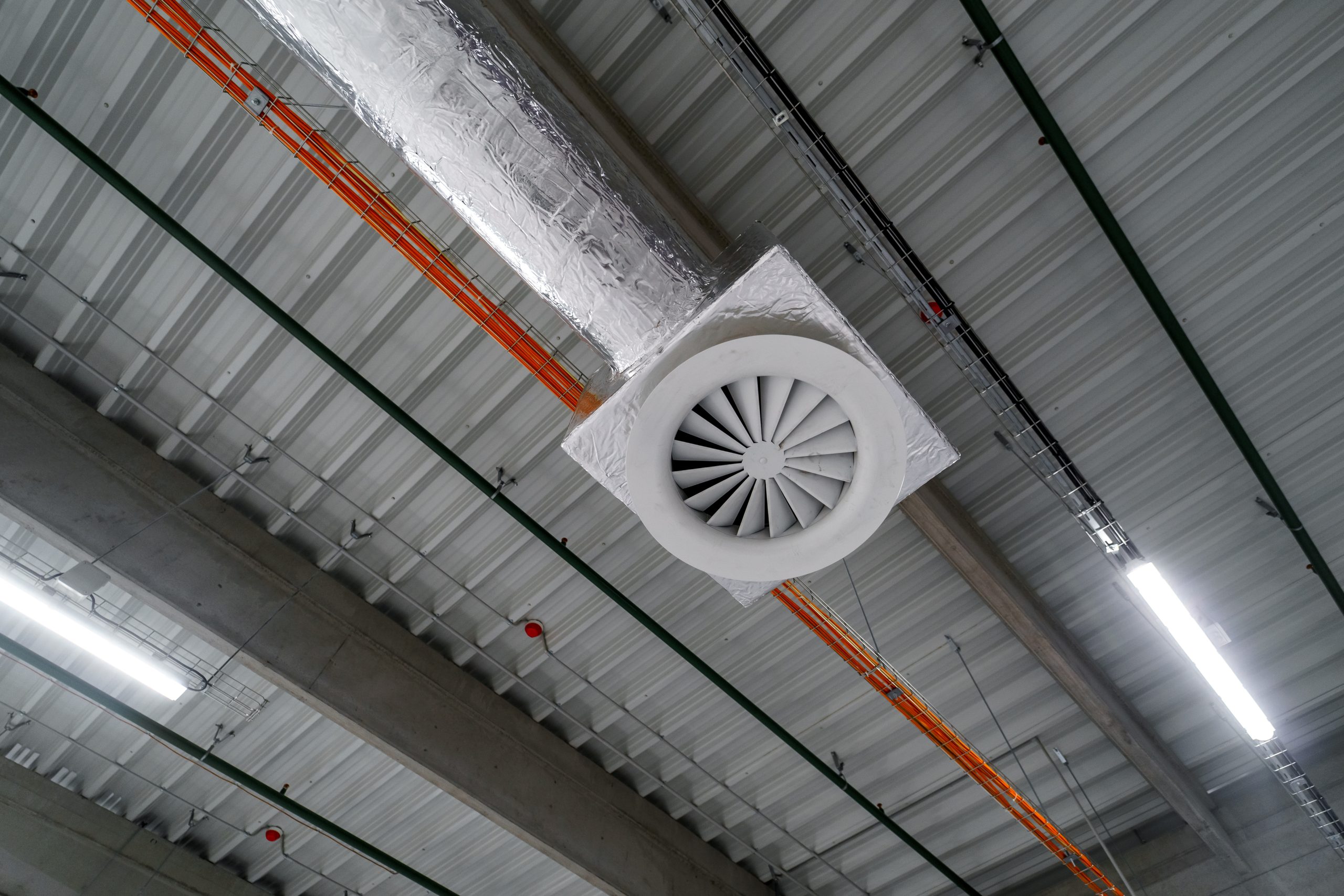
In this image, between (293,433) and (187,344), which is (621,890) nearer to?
(293,433)

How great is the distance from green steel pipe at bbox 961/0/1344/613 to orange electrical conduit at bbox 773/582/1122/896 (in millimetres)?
3062

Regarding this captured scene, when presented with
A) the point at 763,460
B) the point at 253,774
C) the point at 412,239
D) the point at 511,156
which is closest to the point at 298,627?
the point at 253,774

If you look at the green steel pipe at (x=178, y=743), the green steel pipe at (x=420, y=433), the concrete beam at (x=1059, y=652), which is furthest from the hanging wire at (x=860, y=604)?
the green steel pipe at (x=178, y=743)

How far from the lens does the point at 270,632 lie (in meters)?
5.73

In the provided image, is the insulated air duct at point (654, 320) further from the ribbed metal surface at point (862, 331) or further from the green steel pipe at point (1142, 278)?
the green steel pipe at point (1142, 278)

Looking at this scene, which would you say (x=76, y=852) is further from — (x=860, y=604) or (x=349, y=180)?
(x=860, y=604)

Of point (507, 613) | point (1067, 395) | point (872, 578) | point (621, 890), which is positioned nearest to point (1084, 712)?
point (872, 578)

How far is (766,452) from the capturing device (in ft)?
10.7

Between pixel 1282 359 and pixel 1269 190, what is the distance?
1.32 metres

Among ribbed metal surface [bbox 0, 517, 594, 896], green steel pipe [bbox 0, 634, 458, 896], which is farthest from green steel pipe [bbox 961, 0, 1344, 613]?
green steel pipe [bbox 0, 634, 458, 896]

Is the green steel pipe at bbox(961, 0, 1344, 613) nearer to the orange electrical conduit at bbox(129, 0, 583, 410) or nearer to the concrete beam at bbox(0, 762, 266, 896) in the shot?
the orange electrical conduit at bbox(129, 0, 583, 410)

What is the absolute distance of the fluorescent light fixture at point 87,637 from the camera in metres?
4.74

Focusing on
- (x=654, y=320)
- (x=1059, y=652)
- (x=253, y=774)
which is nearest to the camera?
(x=654, y=320)

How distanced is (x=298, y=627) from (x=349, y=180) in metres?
3.47
